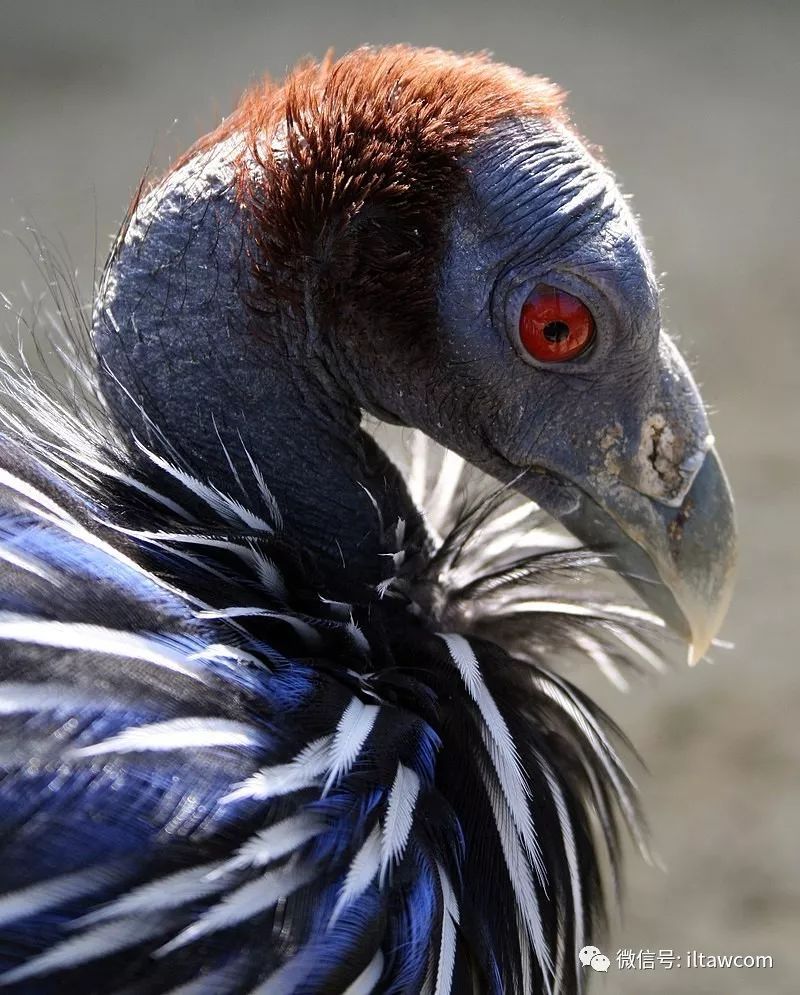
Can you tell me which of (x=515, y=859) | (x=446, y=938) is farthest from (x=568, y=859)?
(x=446, y=938)

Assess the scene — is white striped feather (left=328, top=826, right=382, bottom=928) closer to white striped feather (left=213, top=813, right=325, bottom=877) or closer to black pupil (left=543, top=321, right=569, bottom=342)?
white striped feather (left=213, top=813, right=325, bottom=877)

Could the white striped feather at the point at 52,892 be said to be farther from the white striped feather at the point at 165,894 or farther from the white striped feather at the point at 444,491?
the white striped feather at the point at 444,491

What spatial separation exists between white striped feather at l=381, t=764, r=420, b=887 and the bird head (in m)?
0.51

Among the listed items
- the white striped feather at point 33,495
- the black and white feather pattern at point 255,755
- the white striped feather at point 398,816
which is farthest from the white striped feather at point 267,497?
the white striped feather at point 398,816

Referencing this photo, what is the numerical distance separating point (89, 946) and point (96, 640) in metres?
0.32

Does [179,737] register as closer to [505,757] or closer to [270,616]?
[270,616]

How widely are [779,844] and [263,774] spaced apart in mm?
2100

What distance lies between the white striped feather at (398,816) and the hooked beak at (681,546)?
51 centimetres

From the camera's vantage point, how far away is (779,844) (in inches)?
122

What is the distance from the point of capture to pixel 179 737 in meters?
1.37

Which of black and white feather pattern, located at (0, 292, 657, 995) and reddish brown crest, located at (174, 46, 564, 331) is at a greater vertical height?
reddish brown crest, located at (174, 46, 564, 331)

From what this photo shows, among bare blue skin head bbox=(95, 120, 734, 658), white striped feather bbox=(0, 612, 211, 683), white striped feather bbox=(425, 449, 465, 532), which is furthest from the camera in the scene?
white striped feather bbox=(425, 449, 465, 532)

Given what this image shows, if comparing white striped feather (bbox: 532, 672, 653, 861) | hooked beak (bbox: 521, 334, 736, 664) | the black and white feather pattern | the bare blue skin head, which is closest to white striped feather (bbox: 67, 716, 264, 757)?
the black and white feather pattern

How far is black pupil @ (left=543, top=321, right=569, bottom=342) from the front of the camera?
1.75m
